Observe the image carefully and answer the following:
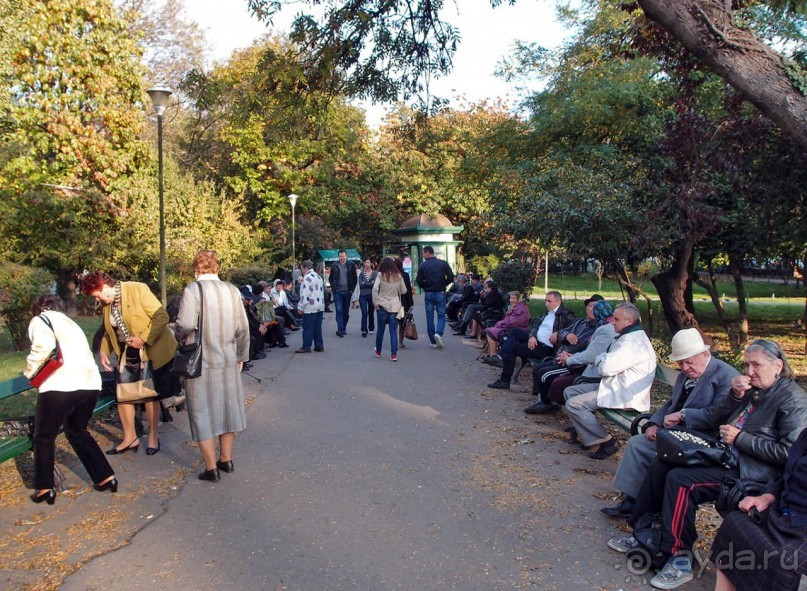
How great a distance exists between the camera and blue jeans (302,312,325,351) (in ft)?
41.7

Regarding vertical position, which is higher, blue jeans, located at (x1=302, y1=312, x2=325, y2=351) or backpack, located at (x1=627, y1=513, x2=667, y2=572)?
blue jeans, located at (x1=302, y1=312, x2=325, y2=351)

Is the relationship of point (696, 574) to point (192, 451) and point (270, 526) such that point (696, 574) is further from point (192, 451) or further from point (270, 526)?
point (192, 451)

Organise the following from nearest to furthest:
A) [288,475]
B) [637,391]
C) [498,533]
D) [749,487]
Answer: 1. [749,487]
2. [498,533]
3. [288,475]
4. [637,391]

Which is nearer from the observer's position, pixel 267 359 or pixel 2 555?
pixel 2 555

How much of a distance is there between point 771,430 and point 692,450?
481 mm

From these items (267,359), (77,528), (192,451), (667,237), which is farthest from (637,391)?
(267,359)

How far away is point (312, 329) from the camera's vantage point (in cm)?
1284

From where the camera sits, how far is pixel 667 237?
38.0 feet

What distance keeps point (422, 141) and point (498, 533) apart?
9.07 meters

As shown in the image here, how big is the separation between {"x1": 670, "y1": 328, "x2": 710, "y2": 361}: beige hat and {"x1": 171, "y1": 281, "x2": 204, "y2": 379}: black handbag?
11.7 ft

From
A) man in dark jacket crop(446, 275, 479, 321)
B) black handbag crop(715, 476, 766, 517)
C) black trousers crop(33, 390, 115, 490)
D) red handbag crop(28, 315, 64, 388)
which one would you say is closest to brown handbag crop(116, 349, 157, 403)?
black trousers crop(33, 390, 115, 490)

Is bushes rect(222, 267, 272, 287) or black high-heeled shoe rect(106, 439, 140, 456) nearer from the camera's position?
black high-heeled shoe rect(106, 439, 140, 456)

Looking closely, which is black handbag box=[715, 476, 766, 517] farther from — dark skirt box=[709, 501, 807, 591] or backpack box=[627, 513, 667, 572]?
backpack box=[627, 513, 667, 572]

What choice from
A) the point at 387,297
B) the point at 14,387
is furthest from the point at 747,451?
the point at 387,297
